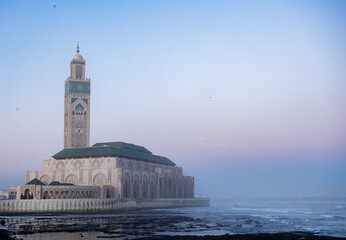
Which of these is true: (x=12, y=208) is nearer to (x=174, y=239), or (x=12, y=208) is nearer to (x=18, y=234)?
(x=18, y=234)

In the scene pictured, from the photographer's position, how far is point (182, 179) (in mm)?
118938

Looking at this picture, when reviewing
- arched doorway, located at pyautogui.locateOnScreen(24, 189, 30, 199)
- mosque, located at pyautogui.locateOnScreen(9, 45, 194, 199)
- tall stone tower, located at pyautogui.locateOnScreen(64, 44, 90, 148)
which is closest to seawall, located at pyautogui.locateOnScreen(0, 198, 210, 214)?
mosque, located at pyautogui.locateOnScreen(9, 45, 194, 199)

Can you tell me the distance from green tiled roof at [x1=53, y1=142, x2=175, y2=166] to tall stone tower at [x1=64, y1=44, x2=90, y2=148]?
471 centimetres

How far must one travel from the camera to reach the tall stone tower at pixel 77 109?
105500 millimetres

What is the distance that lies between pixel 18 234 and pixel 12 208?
35126mm

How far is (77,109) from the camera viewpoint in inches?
4203

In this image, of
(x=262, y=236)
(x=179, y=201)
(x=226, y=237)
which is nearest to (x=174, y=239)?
(x=226, y=237)

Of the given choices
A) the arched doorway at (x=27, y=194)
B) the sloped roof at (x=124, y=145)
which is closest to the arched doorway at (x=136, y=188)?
the sloped roof at (x=124, y=145)

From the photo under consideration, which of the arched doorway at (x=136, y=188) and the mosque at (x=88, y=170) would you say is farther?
the arched doorway at (x=136, y=188)

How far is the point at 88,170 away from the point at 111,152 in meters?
Result: 6.03

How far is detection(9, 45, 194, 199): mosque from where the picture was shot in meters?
83.0

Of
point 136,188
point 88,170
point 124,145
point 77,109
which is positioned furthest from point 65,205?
point 77,109

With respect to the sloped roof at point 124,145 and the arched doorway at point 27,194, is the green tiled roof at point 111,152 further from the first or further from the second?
the arched doorway at point 27,194

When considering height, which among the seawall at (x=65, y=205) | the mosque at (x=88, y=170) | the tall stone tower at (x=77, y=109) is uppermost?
the tall stone tower at (x=77, y=109)
